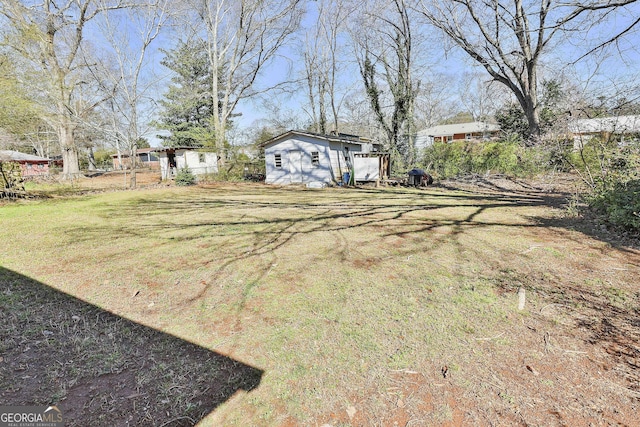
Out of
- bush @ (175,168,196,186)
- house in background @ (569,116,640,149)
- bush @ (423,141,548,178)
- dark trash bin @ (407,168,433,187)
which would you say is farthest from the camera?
bush @ (175,168,196,186)

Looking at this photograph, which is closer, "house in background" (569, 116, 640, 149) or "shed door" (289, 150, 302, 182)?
"house in background" (569, 116, 640, 149)

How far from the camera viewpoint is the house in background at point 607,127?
7.45m

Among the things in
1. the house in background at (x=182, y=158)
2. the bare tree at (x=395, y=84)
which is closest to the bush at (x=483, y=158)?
the bare tree at (x=395, y=84)

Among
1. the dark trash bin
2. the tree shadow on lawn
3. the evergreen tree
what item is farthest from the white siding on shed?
the tree shadow on lawn

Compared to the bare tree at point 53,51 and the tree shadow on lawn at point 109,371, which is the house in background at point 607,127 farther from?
the bare tree at point 53,51

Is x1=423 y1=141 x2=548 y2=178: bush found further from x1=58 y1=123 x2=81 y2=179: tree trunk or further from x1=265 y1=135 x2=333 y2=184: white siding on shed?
x1=58 y1=123 x2=81 y2=179: tree trunk

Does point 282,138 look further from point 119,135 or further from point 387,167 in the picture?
point 119,135

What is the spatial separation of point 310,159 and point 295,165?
3.44 feet

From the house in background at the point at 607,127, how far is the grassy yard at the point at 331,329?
480 centimetres

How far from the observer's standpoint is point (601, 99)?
8.04m

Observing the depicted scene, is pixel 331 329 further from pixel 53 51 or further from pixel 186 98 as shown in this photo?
pixel 186 98

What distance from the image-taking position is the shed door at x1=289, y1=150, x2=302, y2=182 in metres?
16.8

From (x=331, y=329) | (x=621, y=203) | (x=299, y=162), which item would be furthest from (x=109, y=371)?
(x=299, y=162)

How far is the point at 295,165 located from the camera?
55.7 ft
